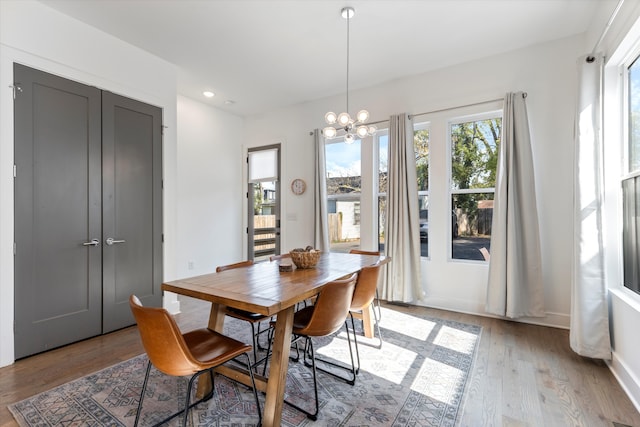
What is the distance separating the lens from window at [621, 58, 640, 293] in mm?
2146

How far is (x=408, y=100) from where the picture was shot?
13.3 feet

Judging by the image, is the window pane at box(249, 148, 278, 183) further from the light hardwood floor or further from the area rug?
the area rug

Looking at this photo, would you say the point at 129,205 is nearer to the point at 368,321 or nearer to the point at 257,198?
the point at 257,198

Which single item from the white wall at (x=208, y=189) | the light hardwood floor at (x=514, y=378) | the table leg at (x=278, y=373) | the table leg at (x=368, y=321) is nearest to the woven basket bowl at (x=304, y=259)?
the table leg at (x=278, y=373)

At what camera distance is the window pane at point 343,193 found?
184 inches

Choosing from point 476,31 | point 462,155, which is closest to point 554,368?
point 462,155

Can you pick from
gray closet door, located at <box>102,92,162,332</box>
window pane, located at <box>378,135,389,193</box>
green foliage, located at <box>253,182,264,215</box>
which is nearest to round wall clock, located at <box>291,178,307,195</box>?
green foliage, located at <box>253,182,264,215</box>

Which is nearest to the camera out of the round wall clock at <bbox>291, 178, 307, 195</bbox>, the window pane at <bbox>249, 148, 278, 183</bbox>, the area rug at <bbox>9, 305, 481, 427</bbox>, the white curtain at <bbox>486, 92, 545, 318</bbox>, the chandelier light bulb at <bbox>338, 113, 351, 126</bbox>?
the area rug at <bbox>9, 305, 481, 427</bbox>

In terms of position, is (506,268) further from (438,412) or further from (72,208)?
(72,208)

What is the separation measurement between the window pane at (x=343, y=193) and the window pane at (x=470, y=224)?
1389mm

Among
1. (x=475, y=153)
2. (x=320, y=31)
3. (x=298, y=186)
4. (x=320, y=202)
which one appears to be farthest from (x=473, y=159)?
(x=298, y=186)

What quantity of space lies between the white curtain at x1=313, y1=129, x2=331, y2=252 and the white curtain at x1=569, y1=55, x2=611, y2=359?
2928 millimetres

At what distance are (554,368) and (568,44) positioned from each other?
10.4 feet

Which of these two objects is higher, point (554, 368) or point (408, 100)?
point (408, 100)
